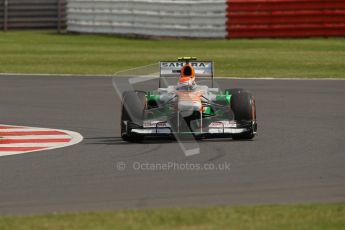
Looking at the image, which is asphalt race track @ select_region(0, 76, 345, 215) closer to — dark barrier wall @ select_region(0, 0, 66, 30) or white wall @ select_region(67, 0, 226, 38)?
white wall @ select_region(67, 0, 226, 38)

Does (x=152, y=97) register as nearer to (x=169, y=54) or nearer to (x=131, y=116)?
(x=131, y=116)

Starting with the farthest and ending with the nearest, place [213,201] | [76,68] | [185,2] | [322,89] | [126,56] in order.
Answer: [185,2] < [126,56] < [76,68] < [322,89] < [213,201]

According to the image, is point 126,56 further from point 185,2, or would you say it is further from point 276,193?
point 276,193

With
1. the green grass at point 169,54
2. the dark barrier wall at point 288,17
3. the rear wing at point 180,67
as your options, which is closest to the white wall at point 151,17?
the green grass at point 169,54

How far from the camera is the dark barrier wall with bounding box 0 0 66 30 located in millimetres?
38844

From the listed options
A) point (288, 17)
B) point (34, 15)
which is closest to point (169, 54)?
point (288, 17)

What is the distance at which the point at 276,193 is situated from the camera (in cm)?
1062

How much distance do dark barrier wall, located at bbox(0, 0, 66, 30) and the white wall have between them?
9.61 ft

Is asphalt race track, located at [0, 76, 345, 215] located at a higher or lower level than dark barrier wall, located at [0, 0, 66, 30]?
lower

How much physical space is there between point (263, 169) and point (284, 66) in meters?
14.4

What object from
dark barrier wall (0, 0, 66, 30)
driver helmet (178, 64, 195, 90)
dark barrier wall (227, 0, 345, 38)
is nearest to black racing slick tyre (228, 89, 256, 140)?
driver helmet (178, 64, 195, 90)

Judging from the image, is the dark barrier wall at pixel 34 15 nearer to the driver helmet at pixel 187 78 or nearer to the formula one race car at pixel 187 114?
the driver helmet at pixel 187 78

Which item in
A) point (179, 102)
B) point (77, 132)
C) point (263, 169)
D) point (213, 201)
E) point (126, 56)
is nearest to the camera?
point (213, 201)

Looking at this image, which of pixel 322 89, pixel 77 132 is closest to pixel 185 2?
pixel 322 89
